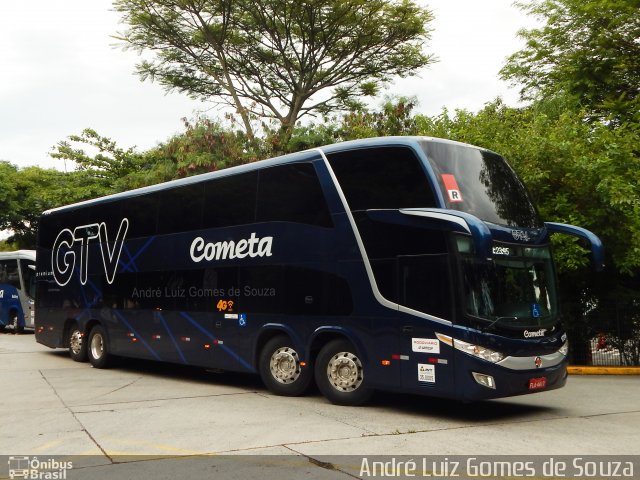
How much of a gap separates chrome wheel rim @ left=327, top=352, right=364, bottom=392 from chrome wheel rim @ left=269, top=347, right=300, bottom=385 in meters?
0.82

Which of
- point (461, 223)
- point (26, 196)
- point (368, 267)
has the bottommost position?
point (368, 267)

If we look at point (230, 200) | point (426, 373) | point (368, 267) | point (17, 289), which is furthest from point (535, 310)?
point (17, 289)

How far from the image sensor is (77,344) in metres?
17.2

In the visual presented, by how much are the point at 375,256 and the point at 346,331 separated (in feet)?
3.94

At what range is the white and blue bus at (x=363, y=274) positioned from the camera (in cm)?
946

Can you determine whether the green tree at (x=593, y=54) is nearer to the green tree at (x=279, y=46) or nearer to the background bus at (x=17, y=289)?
the green tree at (x=279, y=46)

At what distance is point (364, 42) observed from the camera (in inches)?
1054

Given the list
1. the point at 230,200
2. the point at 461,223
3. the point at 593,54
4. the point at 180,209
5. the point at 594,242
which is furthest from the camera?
the point at 593,54

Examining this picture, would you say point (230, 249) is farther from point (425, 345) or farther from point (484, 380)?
point (484, 380)

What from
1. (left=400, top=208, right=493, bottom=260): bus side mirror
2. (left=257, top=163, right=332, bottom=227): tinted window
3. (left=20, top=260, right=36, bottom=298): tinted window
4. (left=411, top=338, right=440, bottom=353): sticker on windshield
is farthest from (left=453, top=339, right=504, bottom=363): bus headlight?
(left=20, top=260, right=36, bottom=298): tinted window

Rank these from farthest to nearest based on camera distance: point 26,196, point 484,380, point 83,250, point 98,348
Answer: point 26,196
point 83,250
point 98,348
point 484,380

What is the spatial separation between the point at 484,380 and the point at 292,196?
4228mm

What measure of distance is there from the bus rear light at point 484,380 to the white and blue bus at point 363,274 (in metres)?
0.02
